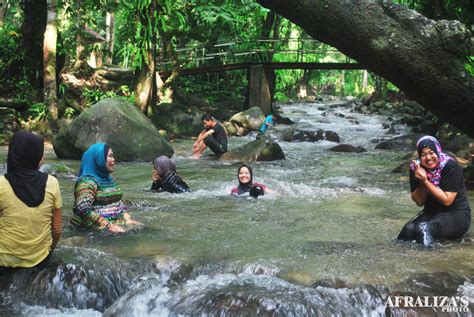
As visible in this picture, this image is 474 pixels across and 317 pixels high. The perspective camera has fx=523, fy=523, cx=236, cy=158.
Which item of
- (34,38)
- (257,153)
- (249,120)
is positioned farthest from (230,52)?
(257,153)

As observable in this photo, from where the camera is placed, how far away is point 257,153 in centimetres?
1209

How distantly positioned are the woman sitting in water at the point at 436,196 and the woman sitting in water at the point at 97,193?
287 cm

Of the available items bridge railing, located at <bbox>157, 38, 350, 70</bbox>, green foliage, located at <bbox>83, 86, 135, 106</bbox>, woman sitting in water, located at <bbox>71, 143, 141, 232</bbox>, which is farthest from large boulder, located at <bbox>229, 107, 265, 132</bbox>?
woman sitting in water, located at <bbox>71, 143, 141, 232</bbox>

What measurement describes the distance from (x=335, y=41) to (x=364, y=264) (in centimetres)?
203

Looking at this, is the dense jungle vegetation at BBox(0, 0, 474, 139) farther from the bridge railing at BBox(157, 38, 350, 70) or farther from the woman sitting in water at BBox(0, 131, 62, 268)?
the woman sitting in water at BBox(0, 131, 62, 268)

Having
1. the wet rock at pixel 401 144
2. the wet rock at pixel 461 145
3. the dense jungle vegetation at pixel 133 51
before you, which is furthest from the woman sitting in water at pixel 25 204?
the wet rock at pixel 401 144

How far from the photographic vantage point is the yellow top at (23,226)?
3861 millimetres

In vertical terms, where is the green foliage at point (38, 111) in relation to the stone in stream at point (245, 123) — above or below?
above

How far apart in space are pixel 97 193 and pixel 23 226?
1.29m

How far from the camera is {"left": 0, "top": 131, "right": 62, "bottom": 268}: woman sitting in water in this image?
380 centimetres

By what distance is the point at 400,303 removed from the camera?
12.5 feet

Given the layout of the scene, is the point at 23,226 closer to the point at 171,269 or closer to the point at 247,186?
the point at 171,269

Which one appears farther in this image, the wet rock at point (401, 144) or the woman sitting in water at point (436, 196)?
the wet rock at point (401, 144)

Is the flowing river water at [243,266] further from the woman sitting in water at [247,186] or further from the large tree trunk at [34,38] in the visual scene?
the large tree trunk at [34,38]
